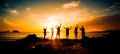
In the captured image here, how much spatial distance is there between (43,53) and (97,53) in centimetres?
687

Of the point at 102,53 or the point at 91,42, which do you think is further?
the point at 91,42

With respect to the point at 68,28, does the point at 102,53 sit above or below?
below

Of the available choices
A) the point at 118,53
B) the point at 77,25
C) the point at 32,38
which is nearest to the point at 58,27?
the point at 77,25

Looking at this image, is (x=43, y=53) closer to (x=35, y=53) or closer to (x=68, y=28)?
(x=35, y=53)

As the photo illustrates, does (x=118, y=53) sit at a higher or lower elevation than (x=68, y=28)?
lower

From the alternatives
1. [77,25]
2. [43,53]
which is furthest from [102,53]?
[77,25]

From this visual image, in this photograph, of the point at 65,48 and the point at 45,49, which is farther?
the point at 65,48

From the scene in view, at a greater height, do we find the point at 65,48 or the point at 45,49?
the point at 45,49

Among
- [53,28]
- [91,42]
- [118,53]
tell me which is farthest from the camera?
[53,28]

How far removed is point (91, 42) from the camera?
25.6 metres

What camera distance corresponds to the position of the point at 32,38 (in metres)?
37.2

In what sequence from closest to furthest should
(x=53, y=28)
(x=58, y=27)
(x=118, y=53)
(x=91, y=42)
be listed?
(x=118, y=53) → (x=91, y=42) → (x=58, y=27) → (x=53, y=28)

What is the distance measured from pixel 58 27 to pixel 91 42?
8.96 m

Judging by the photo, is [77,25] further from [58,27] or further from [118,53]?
[118,53]
